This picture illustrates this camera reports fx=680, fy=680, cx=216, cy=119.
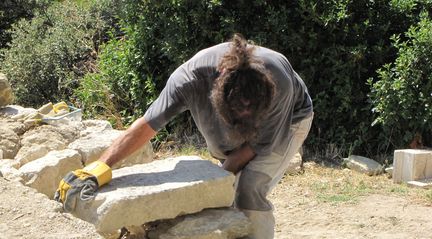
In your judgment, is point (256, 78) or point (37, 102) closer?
point (256, 78)

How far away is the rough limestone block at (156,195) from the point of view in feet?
11.2

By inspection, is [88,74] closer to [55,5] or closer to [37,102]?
[37,102]

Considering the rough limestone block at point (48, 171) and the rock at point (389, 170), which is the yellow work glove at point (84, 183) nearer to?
the rough limestone block at point (48, 171)

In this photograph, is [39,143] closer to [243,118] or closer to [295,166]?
[243,118]

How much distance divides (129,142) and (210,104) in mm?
500

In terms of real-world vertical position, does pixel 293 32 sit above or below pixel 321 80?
above

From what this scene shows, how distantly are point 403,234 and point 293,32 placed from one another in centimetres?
280

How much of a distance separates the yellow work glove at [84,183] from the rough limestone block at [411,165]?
3.93 metres

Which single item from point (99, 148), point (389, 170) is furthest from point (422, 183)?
point (99, 148)

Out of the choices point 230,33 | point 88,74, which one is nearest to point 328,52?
point 230,33

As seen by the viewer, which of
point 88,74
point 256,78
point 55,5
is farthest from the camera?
point 55,5

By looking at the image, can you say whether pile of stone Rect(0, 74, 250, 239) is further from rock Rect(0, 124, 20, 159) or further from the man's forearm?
rock Rect(0, 124, 20, 159)

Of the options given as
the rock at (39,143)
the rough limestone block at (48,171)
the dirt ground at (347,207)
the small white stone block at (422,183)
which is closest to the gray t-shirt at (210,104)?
the rough limestone block at (48,171)

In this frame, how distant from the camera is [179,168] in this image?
3.87 metres
